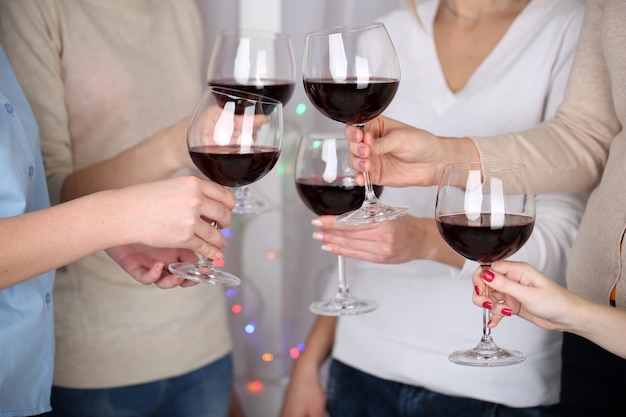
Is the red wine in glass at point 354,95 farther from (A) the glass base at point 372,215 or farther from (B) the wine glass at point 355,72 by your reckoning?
(A) the glass base at point 372,215

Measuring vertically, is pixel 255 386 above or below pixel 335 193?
below

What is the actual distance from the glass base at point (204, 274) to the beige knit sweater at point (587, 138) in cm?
53

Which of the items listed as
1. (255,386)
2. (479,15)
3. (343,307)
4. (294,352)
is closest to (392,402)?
(343,307)

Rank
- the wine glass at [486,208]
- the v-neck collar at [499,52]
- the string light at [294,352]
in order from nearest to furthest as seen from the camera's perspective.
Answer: the wine glass at [486,208]
the v-neck collar at [499,52]
the string light at [294,352]

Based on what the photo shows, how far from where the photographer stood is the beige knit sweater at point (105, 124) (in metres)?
1.72

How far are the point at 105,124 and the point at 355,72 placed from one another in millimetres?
817

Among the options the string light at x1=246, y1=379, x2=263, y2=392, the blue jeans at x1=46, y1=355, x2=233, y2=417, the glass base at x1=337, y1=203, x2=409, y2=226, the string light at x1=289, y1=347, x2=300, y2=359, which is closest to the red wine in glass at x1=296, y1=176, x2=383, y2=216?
the glass base at x1=337, y1=203, x2=409, y2=226

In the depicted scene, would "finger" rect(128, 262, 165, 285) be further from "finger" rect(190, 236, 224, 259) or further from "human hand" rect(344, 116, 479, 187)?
"human hand" rect(344, 116, 479, 187)

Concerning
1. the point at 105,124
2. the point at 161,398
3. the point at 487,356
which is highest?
the point at 105,124

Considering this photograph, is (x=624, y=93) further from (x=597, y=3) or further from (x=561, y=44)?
(x=561, y=44)

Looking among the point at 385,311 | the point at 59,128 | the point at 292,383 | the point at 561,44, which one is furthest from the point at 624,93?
the point at 59,128

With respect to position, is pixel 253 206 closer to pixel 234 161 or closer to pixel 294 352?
pixel 234 161

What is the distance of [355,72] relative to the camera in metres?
1.27

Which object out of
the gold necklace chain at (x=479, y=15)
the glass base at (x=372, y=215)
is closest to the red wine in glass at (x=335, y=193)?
the glass base at (x=372, y=215)
